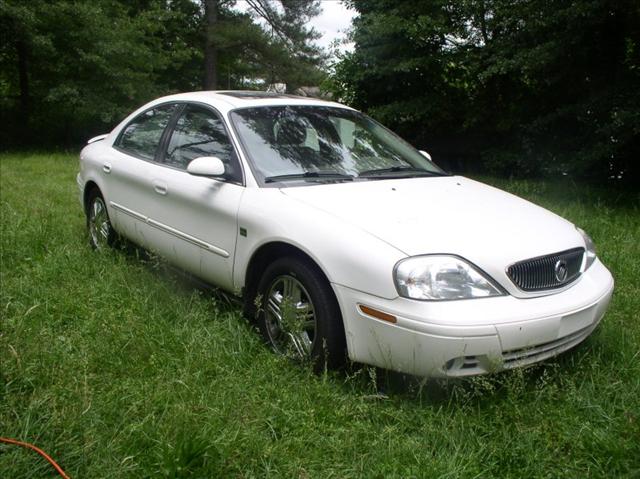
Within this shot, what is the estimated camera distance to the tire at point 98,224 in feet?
16.6

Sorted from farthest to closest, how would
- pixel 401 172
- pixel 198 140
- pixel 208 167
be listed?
pixel 198 140
pixel 401 172
pixel 208 167

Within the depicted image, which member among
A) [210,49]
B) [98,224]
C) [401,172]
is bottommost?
[98,224]

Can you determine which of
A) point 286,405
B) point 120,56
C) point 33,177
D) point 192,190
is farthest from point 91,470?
point 120,56

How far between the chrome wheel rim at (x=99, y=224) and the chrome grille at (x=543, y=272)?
139 inches

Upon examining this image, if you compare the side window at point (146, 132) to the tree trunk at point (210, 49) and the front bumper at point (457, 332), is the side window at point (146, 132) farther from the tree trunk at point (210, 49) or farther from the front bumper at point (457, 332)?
the tree trunk at point (210, 49)

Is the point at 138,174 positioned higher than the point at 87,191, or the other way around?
the point at 138,174

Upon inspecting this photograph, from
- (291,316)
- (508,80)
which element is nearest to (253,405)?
(291,316)

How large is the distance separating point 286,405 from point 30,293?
7.44 feet

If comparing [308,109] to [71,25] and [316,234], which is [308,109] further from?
[71,25]

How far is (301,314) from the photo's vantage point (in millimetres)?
2996

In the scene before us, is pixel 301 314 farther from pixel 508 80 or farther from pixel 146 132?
pixel 508 80

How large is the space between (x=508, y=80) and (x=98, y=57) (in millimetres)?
9901

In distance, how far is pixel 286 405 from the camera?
2.71m

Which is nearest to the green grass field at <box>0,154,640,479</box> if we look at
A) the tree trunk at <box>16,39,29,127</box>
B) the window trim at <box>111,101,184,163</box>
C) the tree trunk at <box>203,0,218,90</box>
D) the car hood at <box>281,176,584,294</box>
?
the car hood at <box>281,176,584,294</box>
